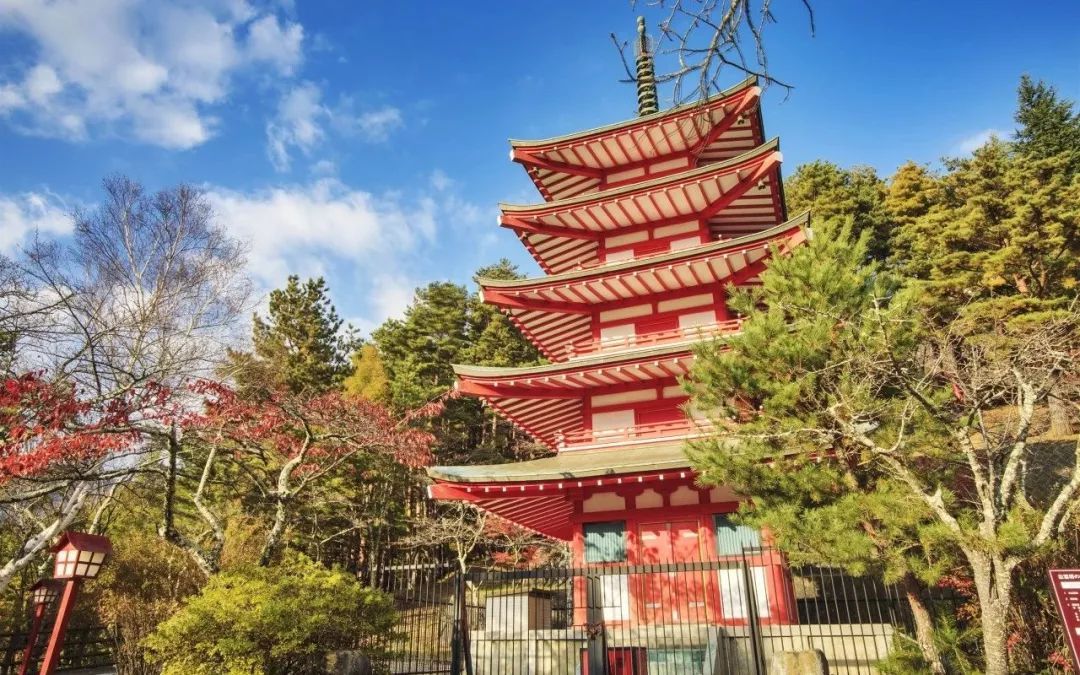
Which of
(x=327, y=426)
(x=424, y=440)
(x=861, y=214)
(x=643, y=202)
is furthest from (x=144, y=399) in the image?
(x=861, y=214)

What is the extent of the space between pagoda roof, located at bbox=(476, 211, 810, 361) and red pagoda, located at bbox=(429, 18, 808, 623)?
1.8 inches

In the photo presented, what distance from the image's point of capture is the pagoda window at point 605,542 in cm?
1308

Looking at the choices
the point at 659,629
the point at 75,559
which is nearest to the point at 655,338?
the point at 659,629

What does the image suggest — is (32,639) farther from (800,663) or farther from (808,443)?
(808,443)

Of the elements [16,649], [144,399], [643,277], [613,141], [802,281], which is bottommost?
[16,649]

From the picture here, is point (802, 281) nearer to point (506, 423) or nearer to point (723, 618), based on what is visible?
point (723, 618)

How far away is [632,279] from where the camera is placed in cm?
1480

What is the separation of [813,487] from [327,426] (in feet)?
42.8

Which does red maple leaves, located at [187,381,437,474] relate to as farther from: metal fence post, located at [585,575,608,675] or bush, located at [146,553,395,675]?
metal fence post, located at [585,575,608,675]

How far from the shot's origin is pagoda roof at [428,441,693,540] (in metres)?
11.6

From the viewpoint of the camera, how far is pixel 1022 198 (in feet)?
79.4

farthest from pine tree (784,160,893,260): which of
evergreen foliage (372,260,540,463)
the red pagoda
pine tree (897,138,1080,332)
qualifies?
the red pagoda

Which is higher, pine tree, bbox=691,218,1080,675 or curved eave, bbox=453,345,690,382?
curved eave, bbox=453,345,690,382

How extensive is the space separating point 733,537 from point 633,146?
35.5ft
